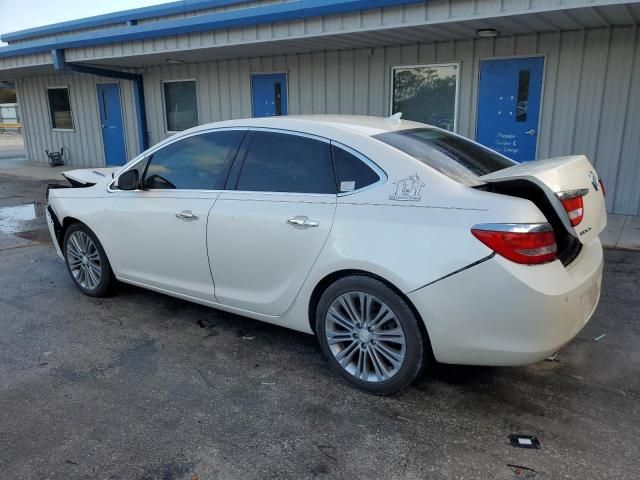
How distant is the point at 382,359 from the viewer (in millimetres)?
3217

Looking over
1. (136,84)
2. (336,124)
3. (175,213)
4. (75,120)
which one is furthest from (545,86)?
(75,120)

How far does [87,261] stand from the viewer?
16.1 ft

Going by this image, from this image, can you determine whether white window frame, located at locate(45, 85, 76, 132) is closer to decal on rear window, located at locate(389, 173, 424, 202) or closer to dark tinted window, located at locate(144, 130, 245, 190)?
dark tinted window, located at locate(144, 130, 245, 190)

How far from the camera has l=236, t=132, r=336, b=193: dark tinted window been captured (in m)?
3.42

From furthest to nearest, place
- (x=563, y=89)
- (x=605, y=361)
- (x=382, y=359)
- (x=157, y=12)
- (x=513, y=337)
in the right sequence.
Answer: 1. (x=157, y=12)
2. (x=563, y=89)
3. (x=605, y=361)
4. (x=382, y=359)
5. (x=513, y=337)

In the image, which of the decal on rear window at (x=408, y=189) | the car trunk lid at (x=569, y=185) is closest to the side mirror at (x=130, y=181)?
the decal on rear window at (x=408, y=189)

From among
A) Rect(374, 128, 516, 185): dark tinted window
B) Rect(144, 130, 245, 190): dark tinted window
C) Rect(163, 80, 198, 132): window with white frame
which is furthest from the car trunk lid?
Rect(163, 80, 198, 132): window with white frame

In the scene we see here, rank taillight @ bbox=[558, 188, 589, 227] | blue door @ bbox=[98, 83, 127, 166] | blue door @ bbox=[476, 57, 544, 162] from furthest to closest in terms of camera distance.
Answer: blue door @ bbox=[98, 83, 127, 166], blue door @ bbox=[476, 57, 544, 162], taillight @ bbox=[558, 188, 589, 227]

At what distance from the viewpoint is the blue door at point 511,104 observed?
8195 millimetres

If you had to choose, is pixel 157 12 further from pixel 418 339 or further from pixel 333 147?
pixel 418 339

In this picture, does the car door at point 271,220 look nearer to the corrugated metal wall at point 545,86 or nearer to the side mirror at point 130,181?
the side mirror at point 130,181

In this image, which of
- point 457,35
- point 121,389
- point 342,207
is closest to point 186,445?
point 121,389

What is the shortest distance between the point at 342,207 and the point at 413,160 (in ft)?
1.64

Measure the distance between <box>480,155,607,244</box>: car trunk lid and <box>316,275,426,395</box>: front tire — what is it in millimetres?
893
